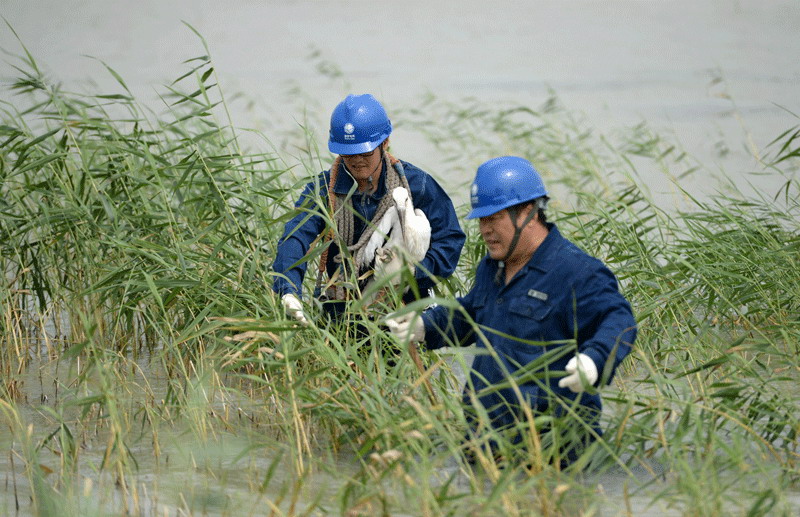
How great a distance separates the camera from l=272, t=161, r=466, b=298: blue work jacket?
4645 mm

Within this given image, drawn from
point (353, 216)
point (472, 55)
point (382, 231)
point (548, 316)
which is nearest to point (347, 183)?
point (353, 216)

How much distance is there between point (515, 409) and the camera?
3.80m

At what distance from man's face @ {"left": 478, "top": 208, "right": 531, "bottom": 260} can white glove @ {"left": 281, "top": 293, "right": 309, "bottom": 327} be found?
72 cm

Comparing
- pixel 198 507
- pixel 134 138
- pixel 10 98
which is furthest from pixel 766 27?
pixel 198 507

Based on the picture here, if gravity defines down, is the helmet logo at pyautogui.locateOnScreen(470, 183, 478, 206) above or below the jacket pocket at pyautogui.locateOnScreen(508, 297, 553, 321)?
above

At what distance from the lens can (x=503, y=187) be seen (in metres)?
3.69

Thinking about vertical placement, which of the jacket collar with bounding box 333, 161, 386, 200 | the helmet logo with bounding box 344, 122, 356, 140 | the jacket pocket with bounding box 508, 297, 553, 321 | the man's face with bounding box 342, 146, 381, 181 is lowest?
the jacket pocket with bounding box 508, 297, 553, 321

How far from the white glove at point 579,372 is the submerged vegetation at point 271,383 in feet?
0.41

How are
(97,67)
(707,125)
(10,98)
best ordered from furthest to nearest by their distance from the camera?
(97,67), (707,125), (10,98)

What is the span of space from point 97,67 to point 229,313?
10023 millimetres

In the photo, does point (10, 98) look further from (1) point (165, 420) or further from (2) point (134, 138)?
(1) point (165, 420)

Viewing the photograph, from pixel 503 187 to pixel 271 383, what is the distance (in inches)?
38.1

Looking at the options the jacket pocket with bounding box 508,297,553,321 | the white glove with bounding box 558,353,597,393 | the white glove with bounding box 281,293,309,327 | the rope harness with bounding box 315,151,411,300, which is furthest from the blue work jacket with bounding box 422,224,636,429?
the rope harness with bounding box 315,151,411,300

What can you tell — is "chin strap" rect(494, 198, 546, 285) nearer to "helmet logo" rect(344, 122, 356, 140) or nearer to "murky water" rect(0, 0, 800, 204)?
"helmet logo" rect(344, 122, 356, 140)
